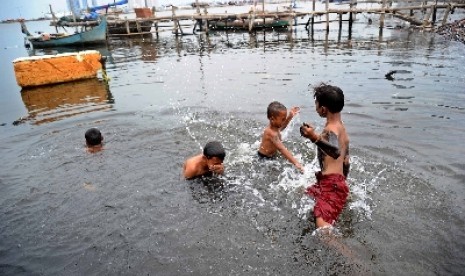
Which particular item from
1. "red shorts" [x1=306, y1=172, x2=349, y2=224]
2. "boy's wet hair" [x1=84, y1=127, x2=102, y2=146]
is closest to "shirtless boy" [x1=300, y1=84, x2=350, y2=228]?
"red shorts" [x1=306, y1=172, x2=349, y2=224]

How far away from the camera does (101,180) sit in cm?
547

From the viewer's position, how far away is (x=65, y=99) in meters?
11.2

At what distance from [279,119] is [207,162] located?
1310mm

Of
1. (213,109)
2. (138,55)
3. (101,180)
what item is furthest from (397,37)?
(101,180)

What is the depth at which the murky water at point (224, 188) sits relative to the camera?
3.63 metres

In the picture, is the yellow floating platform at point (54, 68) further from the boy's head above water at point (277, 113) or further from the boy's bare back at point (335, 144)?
the boy's bare back at point (335, 144)

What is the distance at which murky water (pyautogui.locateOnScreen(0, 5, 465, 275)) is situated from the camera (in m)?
3.63

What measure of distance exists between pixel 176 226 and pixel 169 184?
1.12 metres

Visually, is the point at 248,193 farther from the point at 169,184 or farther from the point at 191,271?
the point at 191,271

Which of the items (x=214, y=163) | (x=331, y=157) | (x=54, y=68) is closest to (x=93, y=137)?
(x=214, y=163)

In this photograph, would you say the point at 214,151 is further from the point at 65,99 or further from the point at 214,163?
the point at 65,99

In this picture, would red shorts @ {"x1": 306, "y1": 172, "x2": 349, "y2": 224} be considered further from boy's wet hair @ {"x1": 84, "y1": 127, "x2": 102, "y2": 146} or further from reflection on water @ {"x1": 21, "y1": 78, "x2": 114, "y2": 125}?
A: reflection on water @ {"x1": 21, "y1": 78, "x2": 114, "y2": 125}

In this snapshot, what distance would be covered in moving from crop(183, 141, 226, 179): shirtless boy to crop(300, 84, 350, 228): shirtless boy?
1.40 meters

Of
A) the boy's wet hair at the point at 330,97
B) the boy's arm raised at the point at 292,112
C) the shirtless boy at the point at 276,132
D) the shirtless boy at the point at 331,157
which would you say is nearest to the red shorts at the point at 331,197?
the shirtless boy at the point at 331,157
